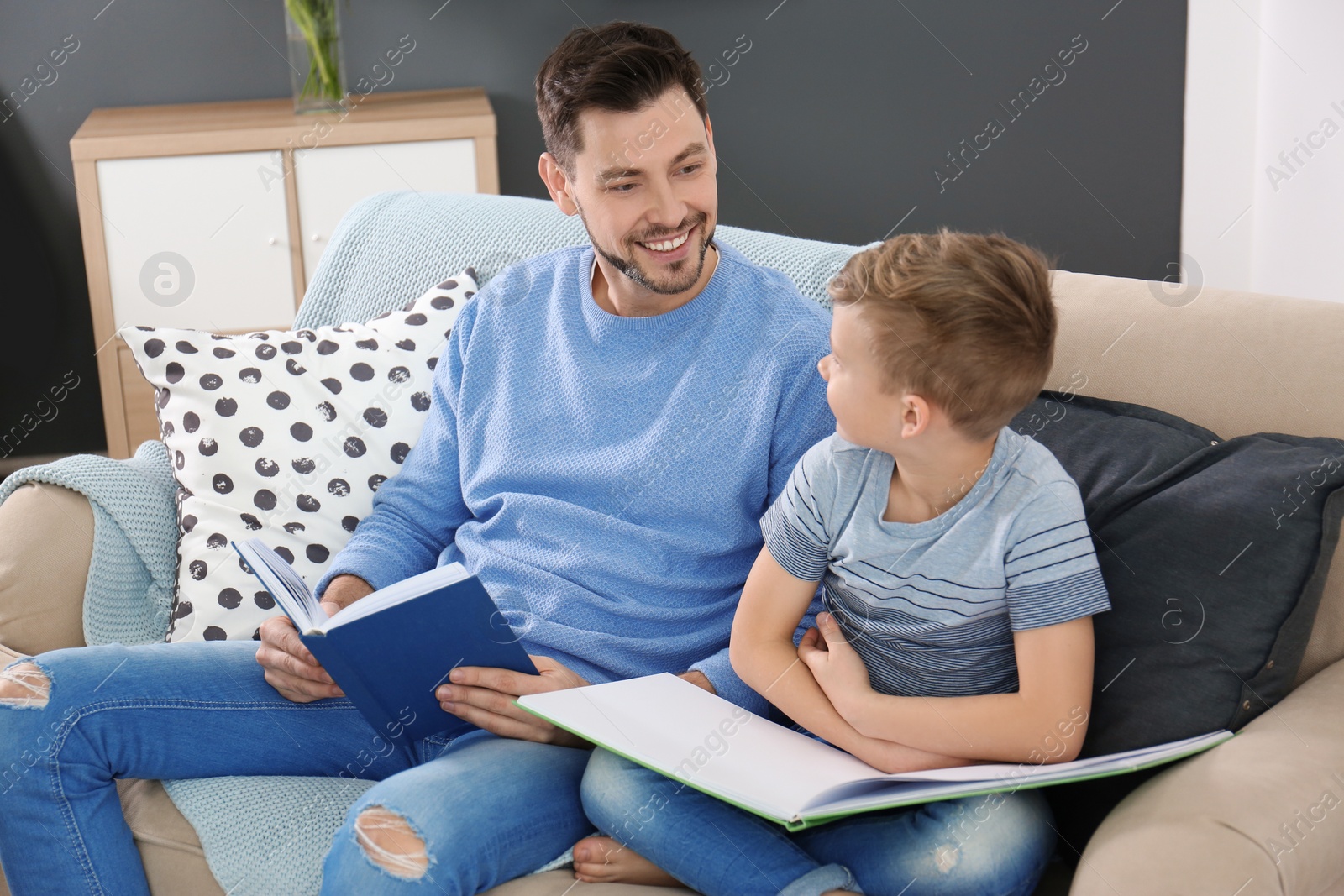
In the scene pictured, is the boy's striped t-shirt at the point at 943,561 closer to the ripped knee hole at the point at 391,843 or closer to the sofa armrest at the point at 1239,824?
the sofa armrest at the point at 1239,824

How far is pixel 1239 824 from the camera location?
0.88 meters

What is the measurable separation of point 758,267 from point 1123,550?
54 centimetres

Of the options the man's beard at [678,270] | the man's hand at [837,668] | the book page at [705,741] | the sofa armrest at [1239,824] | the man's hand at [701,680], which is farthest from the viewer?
the man's beard at [678,270]

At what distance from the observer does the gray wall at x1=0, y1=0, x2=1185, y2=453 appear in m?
3.06

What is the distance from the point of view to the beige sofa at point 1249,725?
88cm

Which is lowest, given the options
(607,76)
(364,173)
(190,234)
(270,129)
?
(190,234)

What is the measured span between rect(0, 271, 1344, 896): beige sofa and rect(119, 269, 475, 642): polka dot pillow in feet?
0.47

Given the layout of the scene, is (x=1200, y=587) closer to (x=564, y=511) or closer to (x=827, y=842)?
(x=827, y=842)

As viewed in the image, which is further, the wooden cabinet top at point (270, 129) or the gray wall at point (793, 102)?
the gray wall at point (793, 102)

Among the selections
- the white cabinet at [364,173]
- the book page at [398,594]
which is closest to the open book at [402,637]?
the book page at [398,594]

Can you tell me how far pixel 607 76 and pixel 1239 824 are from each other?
93cm

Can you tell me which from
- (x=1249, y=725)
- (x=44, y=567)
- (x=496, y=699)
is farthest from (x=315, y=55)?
(x=1249, y=725)

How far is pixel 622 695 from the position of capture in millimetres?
1121

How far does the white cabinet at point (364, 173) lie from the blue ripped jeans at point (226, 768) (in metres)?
1.68
